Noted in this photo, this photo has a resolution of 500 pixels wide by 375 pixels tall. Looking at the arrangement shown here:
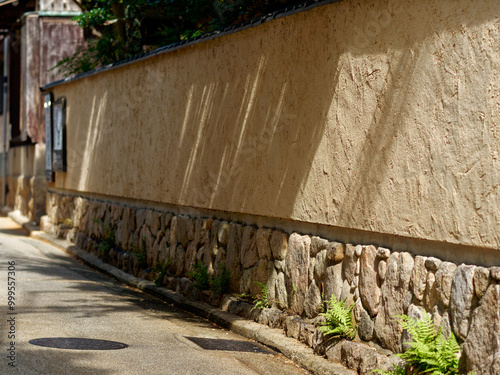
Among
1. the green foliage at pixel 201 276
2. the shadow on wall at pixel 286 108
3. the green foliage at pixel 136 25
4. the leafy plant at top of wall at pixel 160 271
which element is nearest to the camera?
the shadow on wall at pixel 286 108

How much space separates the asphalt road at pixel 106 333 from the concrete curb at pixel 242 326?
0.28 ft

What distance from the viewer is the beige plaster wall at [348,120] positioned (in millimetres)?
5352

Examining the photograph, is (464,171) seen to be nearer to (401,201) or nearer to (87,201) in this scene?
(401,201)

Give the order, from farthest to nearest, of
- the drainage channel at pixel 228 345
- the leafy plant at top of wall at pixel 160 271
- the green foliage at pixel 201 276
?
the leafy plant at top of wall at pixel 160 271 → the green foliage at pixel 201 276 → the drainage channel at pixel 228 345

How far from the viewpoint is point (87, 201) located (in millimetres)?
15312

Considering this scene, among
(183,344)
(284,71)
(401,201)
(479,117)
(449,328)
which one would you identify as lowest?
(183,344)

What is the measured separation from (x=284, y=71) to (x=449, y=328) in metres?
3.49

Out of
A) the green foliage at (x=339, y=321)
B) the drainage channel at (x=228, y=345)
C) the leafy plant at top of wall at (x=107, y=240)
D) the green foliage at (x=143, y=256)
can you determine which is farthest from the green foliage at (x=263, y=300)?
the leafy plant at top of wall at (x=107, y=240)

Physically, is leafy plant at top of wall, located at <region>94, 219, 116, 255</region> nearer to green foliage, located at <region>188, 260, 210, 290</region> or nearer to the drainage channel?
green foliage, located at <region>188, 260, 210, 290</region>

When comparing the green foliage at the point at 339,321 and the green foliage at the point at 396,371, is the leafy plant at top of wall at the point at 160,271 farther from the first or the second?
the green foliage at the point at 396,371

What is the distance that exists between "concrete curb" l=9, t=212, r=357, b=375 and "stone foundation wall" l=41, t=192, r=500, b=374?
0.10m

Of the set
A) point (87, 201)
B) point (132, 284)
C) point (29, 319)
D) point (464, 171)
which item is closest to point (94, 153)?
point (87, 201)

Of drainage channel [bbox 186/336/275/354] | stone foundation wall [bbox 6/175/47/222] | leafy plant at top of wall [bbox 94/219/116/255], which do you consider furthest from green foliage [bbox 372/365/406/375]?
stone foundation wall [bbox 6/175/47/222]

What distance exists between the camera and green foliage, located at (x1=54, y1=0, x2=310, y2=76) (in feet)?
45.6
